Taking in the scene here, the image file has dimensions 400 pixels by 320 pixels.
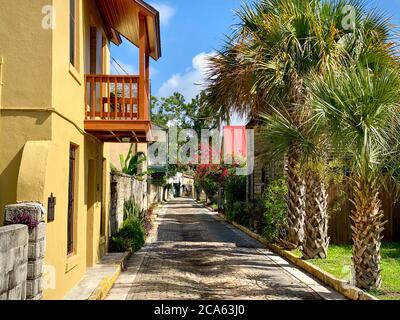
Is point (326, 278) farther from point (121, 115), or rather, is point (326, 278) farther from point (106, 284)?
point (121, 115)

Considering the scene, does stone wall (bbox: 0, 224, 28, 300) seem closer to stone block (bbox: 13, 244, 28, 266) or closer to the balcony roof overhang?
stone block (bbox: 13, 244, 28, 266)

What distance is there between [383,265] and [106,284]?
631 cm

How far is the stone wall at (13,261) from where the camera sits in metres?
5.07

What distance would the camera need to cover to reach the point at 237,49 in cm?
1399

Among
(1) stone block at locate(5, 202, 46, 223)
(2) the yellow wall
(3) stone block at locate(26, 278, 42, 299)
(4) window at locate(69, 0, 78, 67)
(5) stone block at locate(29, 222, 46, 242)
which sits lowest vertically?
(3) stone block at locate(26, 278, 42, 299)

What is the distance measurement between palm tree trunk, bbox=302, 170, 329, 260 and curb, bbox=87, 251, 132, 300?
14.7 ft

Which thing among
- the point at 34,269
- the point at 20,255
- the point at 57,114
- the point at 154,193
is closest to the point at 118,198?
the point at 57,114

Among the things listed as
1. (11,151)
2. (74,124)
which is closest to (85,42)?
(74,124)

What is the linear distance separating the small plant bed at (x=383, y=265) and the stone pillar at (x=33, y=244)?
534cm

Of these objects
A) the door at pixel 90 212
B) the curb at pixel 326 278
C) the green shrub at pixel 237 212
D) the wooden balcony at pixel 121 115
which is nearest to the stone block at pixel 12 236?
the wooden balcony at pixel 121 115

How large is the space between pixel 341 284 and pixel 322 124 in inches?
115

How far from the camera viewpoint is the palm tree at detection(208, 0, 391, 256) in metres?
11.9

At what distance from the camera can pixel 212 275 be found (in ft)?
36.8

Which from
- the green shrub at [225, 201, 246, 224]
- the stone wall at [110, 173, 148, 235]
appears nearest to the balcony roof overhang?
the stone wall at [110, 173, 148, 235]
